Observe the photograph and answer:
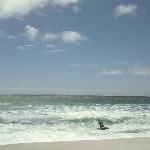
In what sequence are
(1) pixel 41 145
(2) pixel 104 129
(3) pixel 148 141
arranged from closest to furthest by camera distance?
(1) pixel 41 145, (3) pixel 148 141, (2) pixel 104 129

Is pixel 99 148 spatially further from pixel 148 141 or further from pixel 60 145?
pixel 148 141

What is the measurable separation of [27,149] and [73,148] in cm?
114

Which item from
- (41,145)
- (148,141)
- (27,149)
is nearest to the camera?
(27,149)

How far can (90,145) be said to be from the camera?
954 centimetres

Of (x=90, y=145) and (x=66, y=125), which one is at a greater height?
(x=90, y=145)

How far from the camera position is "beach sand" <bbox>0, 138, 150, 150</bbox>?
9070mm

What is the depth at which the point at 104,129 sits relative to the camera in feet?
53.1

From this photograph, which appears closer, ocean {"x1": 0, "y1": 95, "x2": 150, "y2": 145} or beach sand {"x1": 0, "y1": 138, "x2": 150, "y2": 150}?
beach sand {"x1": 0, "y1": 138, "x2": 150, "y2": 150}

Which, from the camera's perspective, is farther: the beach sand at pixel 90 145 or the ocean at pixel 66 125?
the ocean at pixel 66 125

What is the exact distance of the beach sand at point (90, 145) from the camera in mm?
9070

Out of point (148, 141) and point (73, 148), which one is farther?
point (148, 141)

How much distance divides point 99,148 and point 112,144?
1.90 ft

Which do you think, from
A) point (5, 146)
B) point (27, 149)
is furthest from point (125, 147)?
point (5, 146)

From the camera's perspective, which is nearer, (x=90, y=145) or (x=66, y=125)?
(x=90, y=145)
